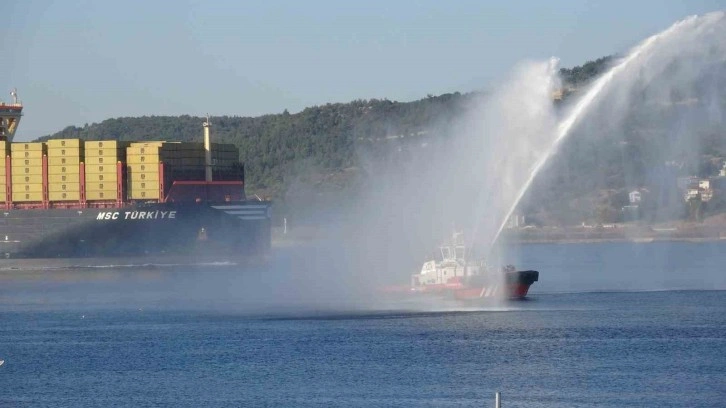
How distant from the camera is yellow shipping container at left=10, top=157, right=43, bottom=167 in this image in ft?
286

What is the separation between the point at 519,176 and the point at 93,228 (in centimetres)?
4728

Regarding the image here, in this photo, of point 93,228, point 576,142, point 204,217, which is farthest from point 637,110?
point 93,228

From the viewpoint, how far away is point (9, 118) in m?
98.8

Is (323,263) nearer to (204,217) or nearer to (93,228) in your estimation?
(204,217)

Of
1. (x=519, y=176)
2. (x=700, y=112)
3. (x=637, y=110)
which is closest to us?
(x=519, y=176)

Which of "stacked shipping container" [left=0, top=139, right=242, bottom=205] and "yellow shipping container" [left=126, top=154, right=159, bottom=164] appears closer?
"yellow shipping container" [left=126, top=154, right=159, bottom=164]

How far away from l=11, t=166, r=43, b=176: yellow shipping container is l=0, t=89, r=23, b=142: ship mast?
36.0 ft

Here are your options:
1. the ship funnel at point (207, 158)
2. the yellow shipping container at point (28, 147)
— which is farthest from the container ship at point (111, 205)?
the ship funnel at point (207, 158)

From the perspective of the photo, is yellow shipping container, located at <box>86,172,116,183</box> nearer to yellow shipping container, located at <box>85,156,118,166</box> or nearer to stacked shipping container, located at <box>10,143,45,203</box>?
yellow shipping container, located at <box>85,156,118,166</box>

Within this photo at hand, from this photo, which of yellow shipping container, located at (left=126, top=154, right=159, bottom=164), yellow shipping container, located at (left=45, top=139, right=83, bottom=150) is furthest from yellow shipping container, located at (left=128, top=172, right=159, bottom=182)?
yellow shipping container, located at (left=45, top=139, right=83, bottom=150)

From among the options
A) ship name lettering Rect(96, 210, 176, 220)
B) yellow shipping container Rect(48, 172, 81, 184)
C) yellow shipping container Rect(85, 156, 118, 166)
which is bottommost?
ship name lettering Rect(96, 210, 176, 220)

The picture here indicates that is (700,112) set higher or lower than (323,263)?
higher

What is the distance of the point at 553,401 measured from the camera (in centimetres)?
3131

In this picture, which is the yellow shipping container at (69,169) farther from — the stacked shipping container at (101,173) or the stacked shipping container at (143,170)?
the stacked shipping container at (143,170)
